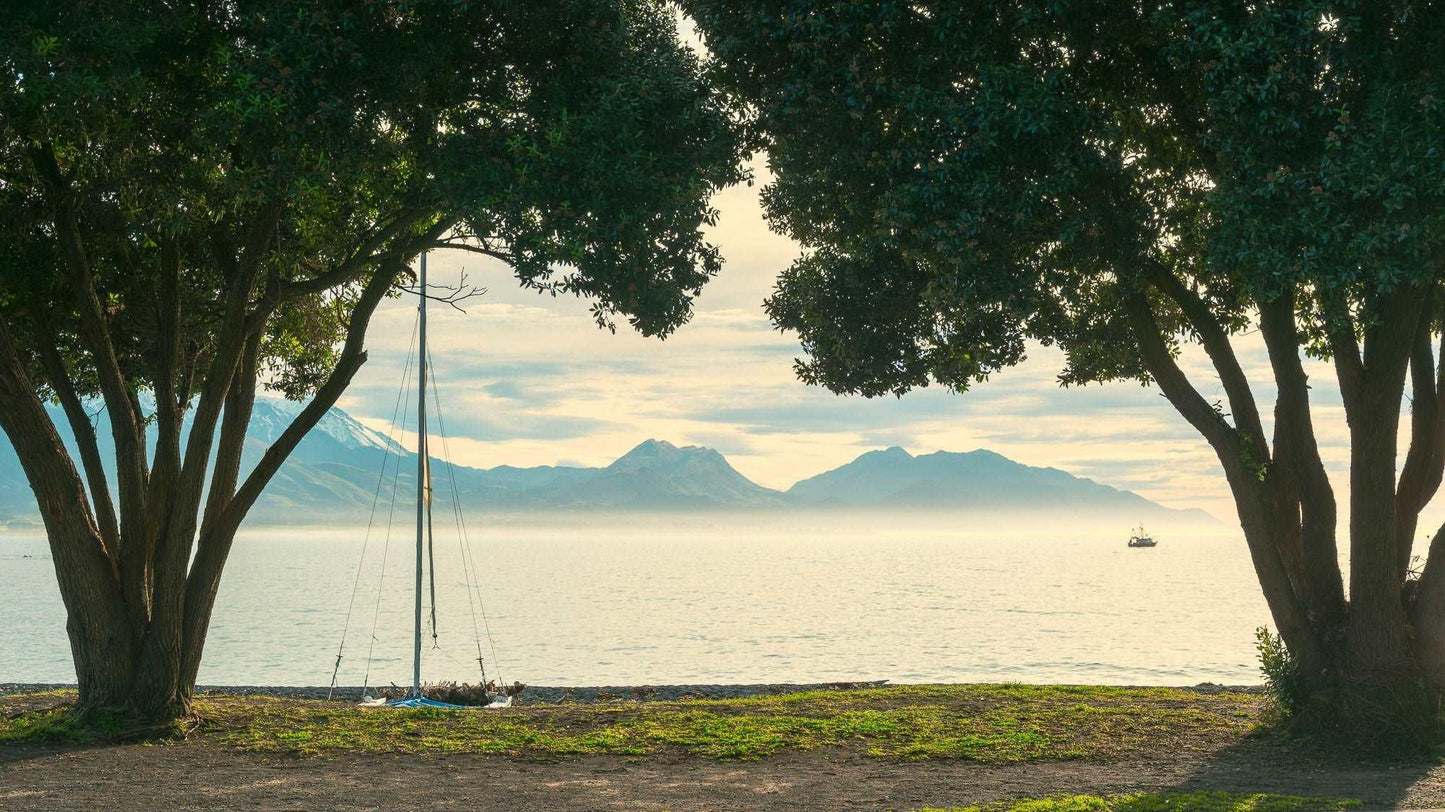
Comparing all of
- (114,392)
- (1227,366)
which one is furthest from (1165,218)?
(114,392)

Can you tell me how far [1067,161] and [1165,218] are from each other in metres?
2.45

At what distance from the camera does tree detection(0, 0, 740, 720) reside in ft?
35.8

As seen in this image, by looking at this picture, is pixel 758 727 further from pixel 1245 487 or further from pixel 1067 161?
pixel 1067 161

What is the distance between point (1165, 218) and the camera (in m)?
12.5

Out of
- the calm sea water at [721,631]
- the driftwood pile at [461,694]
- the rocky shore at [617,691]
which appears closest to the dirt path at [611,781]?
the driftwood pile at [461,694]

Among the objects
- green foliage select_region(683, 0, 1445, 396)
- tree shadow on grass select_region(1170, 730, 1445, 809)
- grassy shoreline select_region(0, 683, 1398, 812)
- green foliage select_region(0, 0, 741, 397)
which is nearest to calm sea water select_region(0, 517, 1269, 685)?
grassy shoreline select_region(0, 683, 1398, 812)

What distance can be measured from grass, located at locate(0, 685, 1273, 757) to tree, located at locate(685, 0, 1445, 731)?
224cm

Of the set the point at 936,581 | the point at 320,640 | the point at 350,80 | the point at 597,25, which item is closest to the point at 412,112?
the point at 350,80

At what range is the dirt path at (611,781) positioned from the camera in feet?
34.2

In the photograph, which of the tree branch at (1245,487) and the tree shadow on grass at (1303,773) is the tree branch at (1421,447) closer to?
the tree branch at (1245,487)

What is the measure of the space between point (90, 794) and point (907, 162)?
29.7 ft

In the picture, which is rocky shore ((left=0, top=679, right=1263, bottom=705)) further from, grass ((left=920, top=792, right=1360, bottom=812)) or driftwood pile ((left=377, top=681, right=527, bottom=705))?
grass ((left=920, top=792, right=1360, bottom=812))

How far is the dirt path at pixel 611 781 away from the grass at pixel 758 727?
401 mm

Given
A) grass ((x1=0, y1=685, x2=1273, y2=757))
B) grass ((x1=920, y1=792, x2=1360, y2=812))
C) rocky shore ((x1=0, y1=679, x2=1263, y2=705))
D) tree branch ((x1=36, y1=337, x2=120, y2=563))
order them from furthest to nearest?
rocky shore ((x1=0, y1=679, x2=1263, y2=705)) → tree branch ((x1=36, y1=337, x2=120, y2=563)) → grass ((x1=0, y1=685, x2=1273, y2=757)) → grass ((x1=920, y1=792, x2=1360, y2=812))
